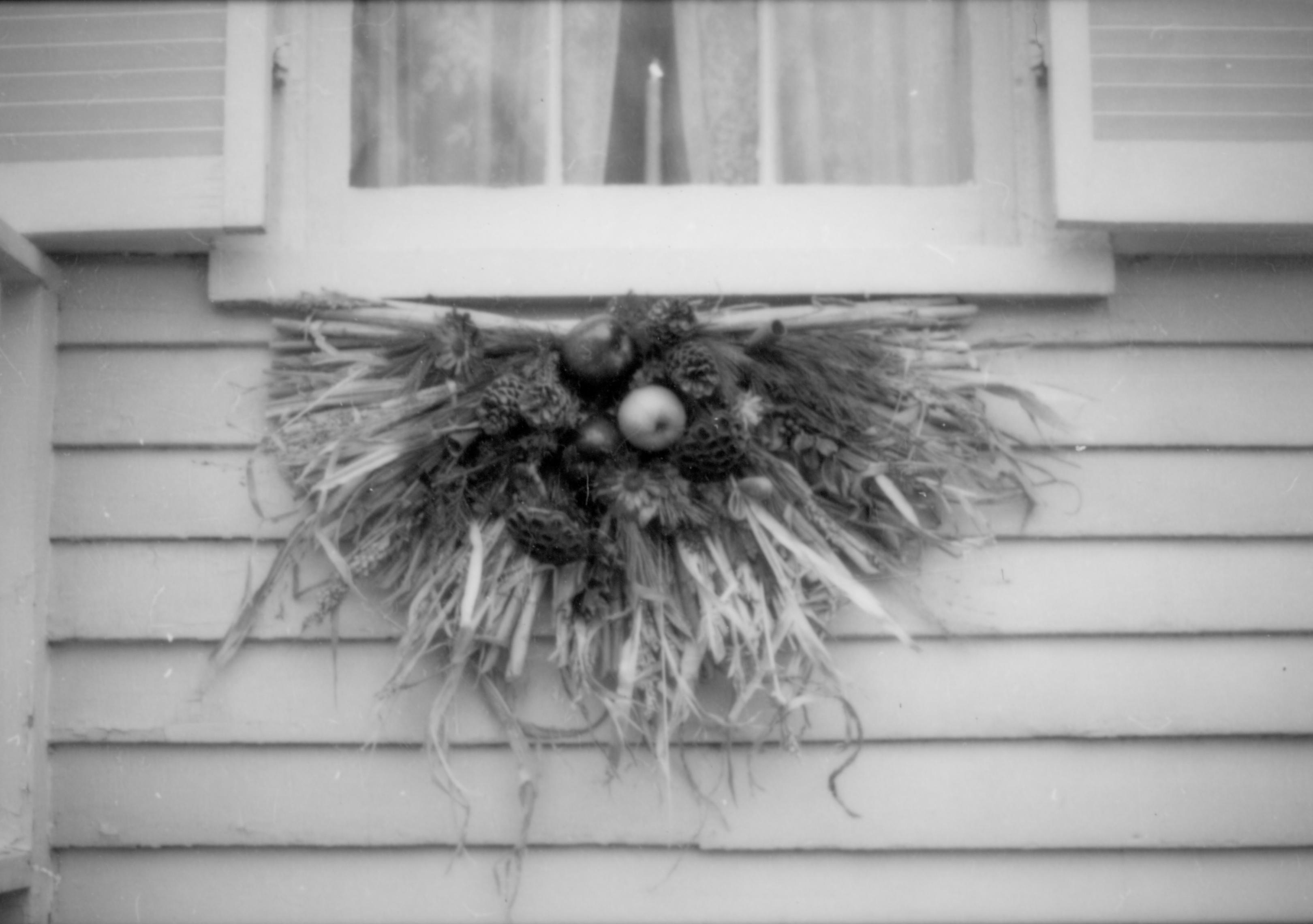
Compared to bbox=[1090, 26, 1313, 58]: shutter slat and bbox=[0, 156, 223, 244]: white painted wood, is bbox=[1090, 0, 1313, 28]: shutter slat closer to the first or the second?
bbox=[1090, 26, 1313, 58]: shutter slat

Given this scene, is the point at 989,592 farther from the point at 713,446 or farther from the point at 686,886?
the point at 686,886

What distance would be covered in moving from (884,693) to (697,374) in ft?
1.64

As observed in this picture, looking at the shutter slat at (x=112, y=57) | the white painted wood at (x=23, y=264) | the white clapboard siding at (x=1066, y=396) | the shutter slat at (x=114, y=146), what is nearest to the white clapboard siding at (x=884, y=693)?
the white clapboard siding at (x=1066, y=396)

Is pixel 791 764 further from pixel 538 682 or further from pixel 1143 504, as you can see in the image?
pixel 1143 504

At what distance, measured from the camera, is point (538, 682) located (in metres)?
1.51

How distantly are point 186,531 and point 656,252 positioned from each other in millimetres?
749

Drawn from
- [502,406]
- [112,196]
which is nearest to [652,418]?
[502,406]

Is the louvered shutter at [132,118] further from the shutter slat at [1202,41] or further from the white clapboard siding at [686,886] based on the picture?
the shutter slat at [1202,41]

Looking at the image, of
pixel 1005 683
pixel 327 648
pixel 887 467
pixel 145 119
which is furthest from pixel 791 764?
pixel 145 119

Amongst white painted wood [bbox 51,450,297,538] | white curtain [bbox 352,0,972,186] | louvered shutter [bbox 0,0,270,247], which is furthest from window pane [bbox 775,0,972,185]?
white painted wood [bbox 51,450,297,538]

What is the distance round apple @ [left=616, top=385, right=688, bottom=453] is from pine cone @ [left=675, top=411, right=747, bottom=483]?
0.06 feet

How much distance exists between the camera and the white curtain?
67.0 inches

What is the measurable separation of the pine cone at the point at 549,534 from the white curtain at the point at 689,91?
567 mm

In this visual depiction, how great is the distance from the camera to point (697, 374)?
4.73ft
